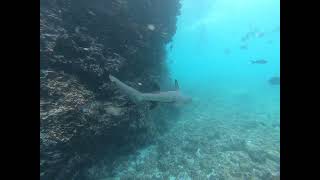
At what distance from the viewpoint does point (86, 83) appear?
10.1 m

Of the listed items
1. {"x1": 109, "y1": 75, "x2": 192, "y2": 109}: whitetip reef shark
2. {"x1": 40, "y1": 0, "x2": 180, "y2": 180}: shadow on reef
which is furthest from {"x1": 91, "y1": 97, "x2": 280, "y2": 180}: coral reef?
{"x1": 109, "y1": 75, "x2": 192, "y2": 109}: whitetip reef shark

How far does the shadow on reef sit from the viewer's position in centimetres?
838

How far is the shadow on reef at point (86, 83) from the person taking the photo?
27.5 feet

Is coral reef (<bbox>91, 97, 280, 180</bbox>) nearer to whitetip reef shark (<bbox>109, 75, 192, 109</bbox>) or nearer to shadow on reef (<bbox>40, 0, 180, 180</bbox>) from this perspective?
shadow on reef (<bbox>40, 0, 180, 180</bbox>)

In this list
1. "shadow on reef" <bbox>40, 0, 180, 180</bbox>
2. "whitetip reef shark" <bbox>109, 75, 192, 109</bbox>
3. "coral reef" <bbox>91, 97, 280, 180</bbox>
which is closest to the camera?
"whitetip reef shark" <bbox>109, 75, 192, 109</bbox>

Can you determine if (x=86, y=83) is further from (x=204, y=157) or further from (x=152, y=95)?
(x=204, y=157)

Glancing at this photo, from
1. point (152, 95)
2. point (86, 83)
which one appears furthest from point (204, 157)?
point (152, 95)

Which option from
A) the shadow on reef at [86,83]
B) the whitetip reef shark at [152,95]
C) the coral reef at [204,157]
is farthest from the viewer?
the coral reef at [204,157]

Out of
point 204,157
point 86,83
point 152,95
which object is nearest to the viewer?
point 152,95

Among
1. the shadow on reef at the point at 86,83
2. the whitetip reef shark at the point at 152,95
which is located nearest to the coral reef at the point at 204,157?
the shadow on reef at the point at 86,83

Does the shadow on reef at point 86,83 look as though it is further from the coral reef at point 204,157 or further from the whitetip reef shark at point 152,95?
the whitetip reef shark at point 152,95
